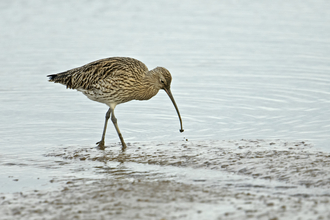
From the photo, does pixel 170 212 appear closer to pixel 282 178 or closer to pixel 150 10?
pixel 282 178

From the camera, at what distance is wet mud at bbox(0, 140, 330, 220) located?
520 cm

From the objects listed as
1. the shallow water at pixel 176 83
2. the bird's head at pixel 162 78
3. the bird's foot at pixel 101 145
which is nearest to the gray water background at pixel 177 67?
the shallow water at pixel 176 83

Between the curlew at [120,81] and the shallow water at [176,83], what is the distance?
0.71 m

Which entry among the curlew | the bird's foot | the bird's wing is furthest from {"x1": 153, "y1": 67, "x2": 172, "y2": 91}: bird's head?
the bird's foot

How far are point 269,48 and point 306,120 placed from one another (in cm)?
520

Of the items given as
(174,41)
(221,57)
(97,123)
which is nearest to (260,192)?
(97,123)

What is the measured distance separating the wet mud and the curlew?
751 mm

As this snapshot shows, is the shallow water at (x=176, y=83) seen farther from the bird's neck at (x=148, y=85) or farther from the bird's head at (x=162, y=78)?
the bird's head at (x=162, y=78)

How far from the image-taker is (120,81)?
810 cm

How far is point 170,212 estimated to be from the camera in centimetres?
516

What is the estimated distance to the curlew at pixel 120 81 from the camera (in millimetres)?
8102

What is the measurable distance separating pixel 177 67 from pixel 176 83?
1.09m

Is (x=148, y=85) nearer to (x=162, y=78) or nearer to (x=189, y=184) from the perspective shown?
(x=162, y=78)

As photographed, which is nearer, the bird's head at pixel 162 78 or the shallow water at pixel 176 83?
the shallow water at pixel 176 83
